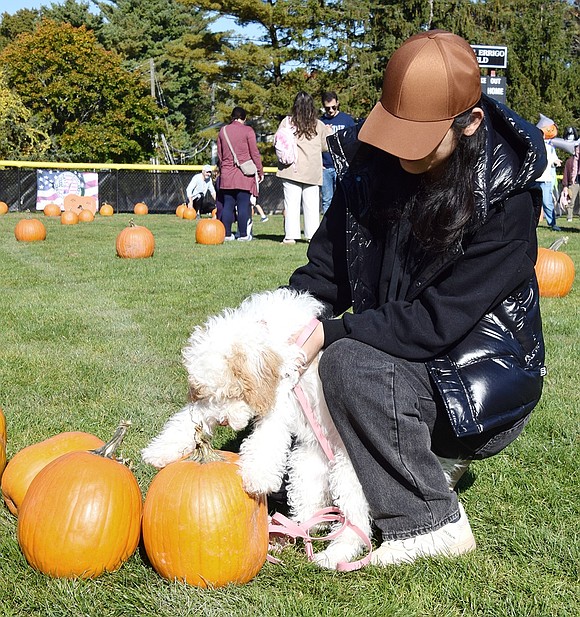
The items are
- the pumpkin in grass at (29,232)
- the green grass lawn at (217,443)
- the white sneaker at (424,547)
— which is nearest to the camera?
the green grass lawn at (217,443)

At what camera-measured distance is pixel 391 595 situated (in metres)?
2.66

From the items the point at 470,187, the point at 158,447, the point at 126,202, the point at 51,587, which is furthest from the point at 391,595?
the point at 126,202

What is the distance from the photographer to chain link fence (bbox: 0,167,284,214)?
81.4 ft

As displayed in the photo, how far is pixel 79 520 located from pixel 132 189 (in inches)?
993

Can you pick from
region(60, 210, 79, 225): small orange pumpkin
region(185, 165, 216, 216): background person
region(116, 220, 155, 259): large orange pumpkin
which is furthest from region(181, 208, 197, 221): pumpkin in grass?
region(116, 220, 155, 259): large orange pumpkin

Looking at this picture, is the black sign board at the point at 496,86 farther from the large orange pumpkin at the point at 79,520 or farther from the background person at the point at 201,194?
the large orange pumpkin at the point at 79,520

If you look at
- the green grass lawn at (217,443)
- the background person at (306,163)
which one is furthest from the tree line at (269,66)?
the green grass lawn at (217,443)

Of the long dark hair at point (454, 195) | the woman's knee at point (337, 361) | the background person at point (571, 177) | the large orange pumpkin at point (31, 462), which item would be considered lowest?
the background person at point (571, 177)

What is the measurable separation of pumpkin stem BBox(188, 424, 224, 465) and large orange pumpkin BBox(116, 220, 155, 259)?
8.80 metres

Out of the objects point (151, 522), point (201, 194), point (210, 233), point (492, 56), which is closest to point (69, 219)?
point (201, 194)

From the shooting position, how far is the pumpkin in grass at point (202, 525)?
104 inches

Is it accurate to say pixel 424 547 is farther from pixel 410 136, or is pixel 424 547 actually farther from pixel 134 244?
pixel 134 244

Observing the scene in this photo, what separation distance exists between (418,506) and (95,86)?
4009 centimetres

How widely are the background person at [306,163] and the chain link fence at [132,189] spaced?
1420 centimetres
